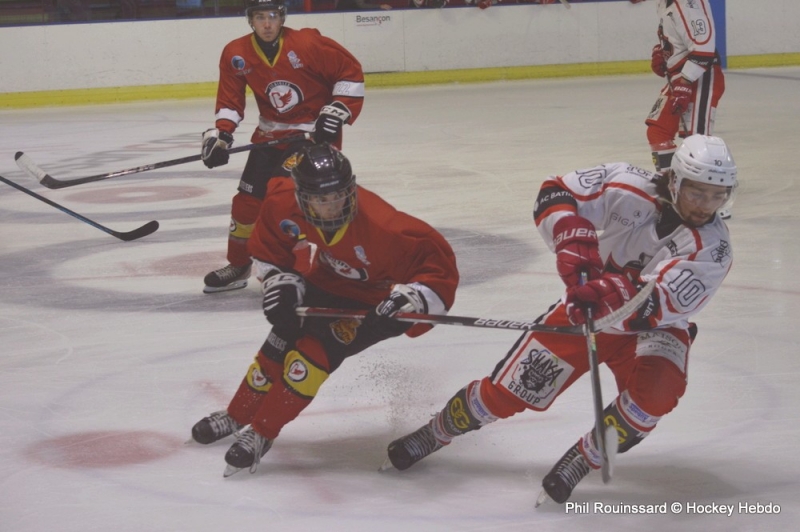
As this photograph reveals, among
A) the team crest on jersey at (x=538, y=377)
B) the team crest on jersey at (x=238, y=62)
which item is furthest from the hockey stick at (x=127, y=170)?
the team crest on jersey at (x=538, y=377)

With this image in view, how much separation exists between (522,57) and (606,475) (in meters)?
10.8

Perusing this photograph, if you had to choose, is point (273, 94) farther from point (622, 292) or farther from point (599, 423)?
point (599, 423)

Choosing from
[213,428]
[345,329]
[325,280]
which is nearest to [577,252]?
[345,329]

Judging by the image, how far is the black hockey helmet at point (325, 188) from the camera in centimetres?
247

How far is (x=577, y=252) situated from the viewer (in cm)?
233

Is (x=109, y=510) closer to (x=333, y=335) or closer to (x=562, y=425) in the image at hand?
(x=333, y=335)

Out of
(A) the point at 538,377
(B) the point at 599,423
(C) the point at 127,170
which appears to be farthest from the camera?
(C) the point at 127,170

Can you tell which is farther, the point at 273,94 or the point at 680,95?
the point at 680,95

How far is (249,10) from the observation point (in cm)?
430

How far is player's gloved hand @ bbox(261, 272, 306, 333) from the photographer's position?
2541 mm

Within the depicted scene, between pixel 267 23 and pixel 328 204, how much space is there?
1995mm

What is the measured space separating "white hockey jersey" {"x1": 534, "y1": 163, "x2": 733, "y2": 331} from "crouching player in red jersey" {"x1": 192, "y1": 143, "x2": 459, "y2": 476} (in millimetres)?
305

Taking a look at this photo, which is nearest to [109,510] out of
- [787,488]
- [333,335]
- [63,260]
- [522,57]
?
[333,335]

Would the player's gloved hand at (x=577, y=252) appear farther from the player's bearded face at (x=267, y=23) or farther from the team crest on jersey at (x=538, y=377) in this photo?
the player's bearded face at (x=267, y=23)
